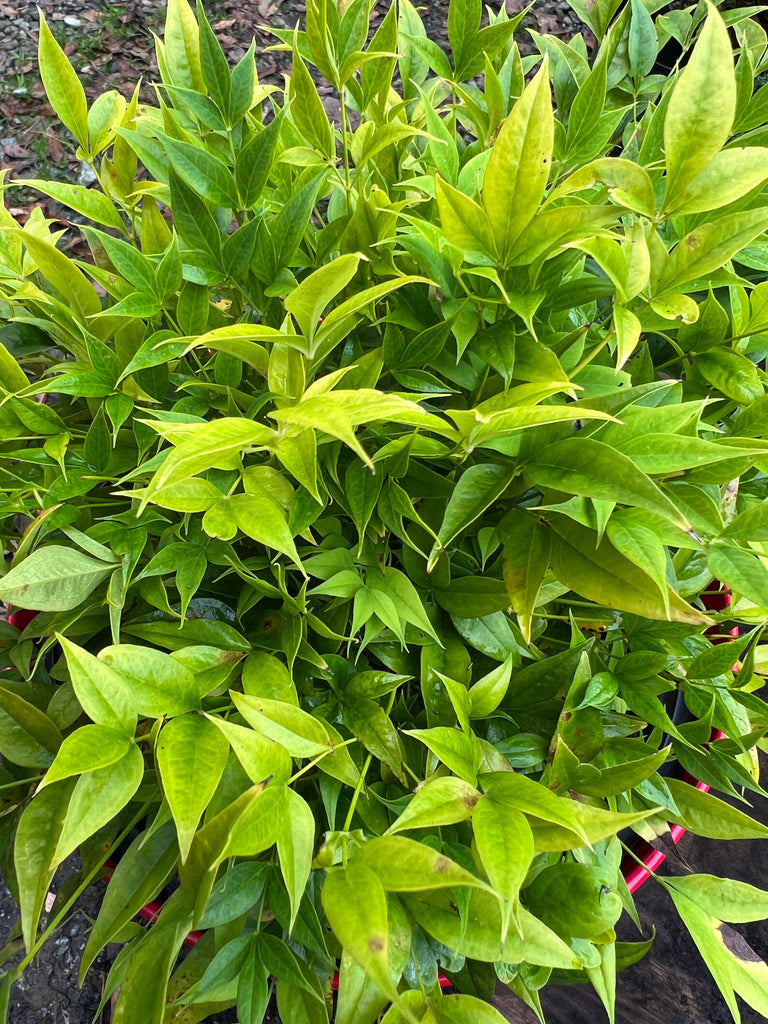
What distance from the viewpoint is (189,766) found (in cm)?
39

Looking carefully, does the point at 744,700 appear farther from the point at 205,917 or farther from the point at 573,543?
the point at 205,917

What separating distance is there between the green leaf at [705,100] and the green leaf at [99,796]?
18.4 inches

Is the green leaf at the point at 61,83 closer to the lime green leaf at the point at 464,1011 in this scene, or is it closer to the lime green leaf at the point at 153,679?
the lime green leaf at the point at 153,679

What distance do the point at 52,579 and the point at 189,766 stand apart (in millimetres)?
170

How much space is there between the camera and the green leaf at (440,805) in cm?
38

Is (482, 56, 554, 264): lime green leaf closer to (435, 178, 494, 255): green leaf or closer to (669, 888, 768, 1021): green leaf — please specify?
(435, 178, 494, 255): green leaf

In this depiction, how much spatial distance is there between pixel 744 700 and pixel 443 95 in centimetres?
72

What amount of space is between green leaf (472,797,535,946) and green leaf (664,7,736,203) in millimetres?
394

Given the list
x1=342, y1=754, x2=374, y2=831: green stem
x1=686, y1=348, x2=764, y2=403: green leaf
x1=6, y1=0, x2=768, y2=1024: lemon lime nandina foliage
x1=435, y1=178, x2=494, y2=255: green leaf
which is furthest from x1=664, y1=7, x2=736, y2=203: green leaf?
x1=342, y1=754, x2=374, y2=831: green stem

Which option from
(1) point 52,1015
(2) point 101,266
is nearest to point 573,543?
(2) point 101,266

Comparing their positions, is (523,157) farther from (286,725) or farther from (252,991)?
(252,991)

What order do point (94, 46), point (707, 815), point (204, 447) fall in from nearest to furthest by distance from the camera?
point (204, 447) < point (707, 815) < point (94, 46)

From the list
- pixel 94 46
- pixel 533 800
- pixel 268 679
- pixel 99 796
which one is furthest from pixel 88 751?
pixel 94 46

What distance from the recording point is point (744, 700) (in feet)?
1.84
